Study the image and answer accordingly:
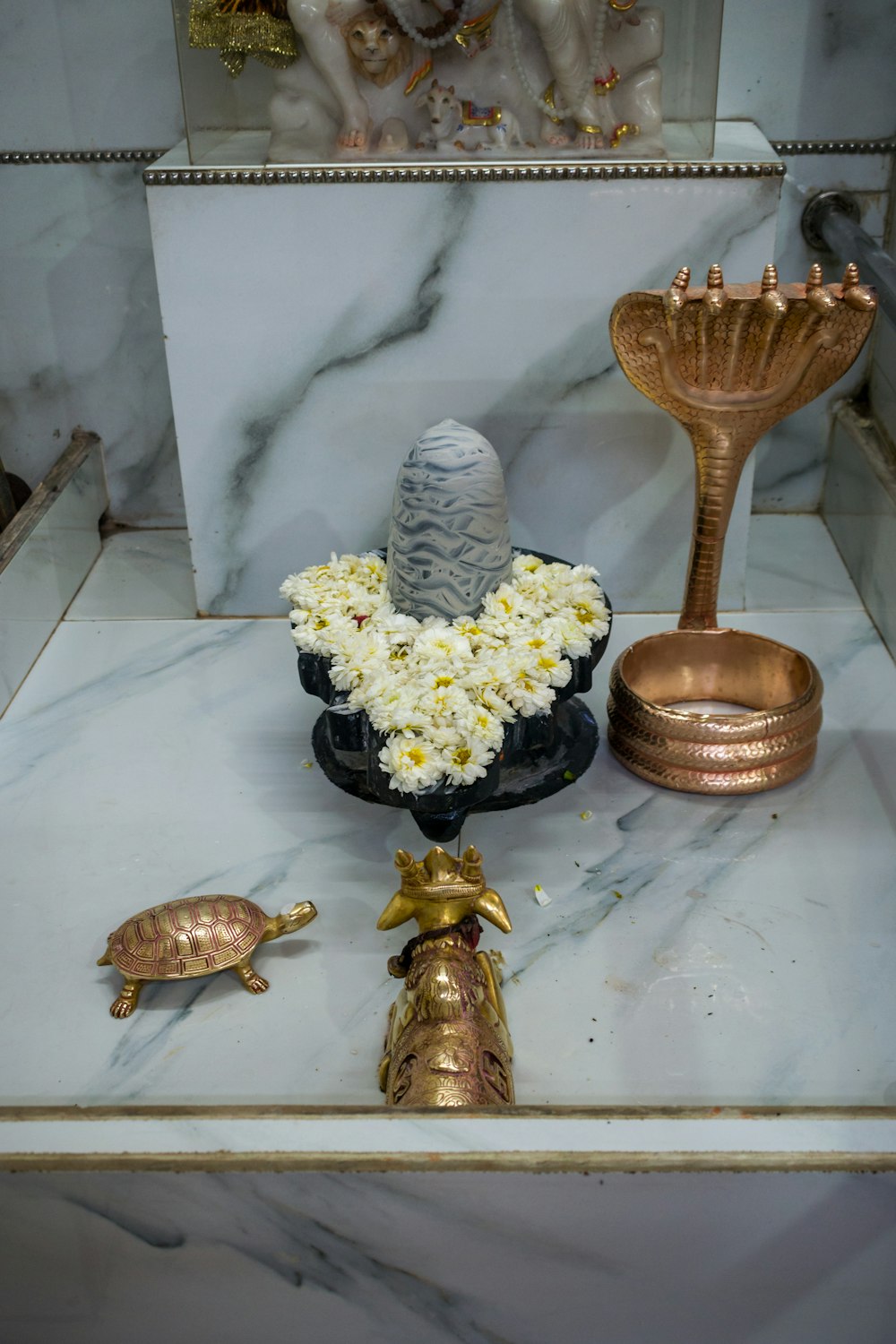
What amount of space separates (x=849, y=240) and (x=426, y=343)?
0.57m

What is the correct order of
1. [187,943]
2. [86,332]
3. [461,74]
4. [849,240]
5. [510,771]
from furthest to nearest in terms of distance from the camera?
[86,332], [849,240], [461,74], [510,771], [187,943]

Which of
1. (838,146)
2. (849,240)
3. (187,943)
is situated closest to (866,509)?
(849,240)

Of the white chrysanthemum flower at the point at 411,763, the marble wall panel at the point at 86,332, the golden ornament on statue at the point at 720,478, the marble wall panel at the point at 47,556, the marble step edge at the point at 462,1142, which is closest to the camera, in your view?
the marble step edge at the point at 462,1142

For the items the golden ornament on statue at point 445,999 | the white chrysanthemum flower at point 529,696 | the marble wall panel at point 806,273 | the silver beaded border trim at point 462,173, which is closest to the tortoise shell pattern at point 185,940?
the golden ornament on statue at point 445,999

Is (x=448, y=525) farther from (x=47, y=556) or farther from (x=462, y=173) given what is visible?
(x=47, y=556)

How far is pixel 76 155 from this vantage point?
178 centimetres

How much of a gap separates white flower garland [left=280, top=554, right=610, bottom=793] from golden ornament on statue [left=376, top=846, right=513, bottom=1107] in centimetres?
11

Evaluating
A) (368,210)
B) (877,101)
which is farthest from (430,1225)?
(877,101)

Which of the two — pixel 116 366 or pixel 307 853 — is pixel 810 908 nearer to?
pixel 307 853

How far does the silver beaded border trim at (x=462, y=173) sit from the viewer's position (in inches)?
57.6

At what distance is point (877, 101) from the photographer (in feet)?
5.72

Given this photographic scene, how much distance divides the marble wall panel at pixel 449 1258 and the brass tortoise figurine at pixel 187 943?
207 mm

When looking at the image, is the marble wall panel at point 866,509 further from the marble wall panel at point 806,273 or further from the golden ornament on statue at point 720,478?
the golden ornament on statue at point 720,478

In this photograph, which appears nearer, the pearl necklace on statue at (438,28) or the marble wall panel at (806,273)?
the pearl necklace on statue at (438,28)
